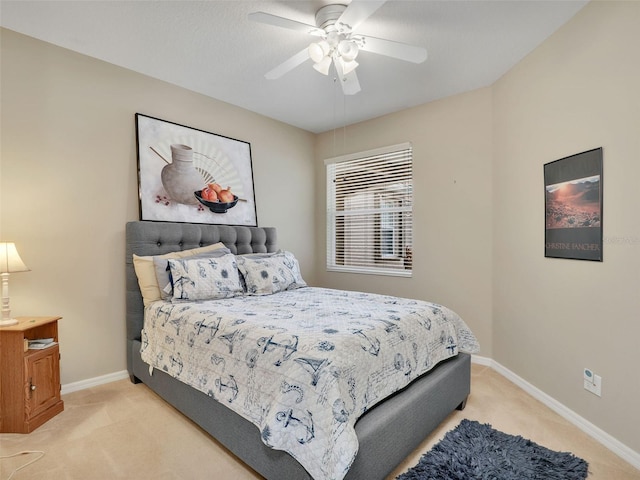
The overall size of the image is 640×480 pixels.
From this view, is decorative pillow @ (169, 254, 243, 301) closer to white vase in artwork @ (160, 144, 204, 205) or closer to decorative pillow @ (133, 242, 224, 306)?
decorative pillow @ (133, 242, 224, 306)

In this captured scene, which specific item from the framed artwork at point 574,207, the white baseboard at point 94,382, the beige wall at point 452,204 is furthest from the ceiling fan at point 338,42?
the white baseboard at point 94,382

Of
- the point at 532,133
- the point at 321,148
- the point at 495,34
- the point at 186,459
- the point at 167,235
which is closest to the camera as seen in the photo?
the point at 186,459

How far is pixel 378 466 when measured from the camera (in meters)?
1.54

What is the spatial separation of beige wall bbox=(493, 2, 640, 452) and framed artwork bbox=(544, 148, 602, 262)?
0.18 feet

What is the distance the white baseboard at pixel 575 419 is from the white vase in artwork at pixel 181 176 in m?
3.26

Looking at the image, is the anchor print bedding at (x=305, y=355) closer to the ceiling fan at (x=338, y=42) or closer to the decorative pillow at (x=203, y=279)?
the decorative pillow at (x=203, y=279)

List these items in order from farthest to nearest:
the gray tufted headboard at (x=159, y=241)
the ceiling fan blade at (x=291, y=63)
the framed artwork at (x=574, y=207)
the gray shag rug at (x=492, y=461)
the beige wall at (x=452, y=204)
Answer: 1. the beige wall at (x=452, y=204)
2. the gray tufted headboard at (x=159, y=241)
3. the ceiling fan blade at (x=291, y=63)
4. the framed artwork at (x=574, y=207)
5. the gray shag rug at (x=492, y=461)

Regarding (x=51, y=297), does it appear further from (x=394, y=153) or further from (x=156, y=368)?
(x=394, y=153)

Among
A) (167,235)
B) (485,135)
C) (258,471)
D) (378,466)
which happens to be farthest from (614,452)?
(167,235)

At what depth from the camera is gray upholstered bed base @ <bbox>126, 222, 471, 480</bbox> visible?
4.95 ft

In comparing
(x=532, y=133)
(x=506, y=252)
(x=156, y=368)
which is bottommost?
(x=156, y=368)

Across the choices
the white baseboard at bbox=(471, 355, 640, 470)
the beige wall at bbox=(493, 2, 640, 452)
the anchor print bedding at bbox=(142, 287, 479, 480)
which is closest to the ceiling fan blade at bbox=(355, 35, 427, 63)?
the beige wall at bbox=(493, 2, 640, 452)

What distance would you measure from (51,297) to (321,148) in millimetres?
3359

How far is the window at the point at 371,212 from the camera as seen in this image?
3861 mm
